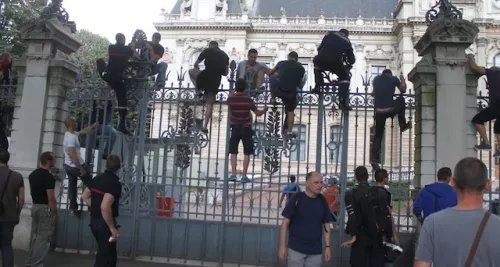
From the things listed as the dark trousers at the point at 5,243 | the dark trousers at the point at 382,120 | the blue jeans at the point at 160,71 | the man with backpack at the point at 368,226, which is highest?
the blue jeans at the point at 160,71

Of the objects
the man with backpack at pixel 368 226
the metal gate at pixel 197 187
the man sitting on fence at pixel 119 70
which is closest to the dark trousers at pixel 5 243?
the metal gate at pixel 197 187

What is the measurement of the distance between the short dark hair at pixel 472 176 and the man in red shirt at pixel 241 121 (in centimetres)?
546

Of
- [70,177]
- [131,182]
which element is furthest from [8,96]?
[131,182]

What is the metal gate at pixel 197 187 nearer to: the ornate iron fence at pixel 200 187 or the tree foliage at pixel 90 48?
the ornate iron fence at pixel 200 187

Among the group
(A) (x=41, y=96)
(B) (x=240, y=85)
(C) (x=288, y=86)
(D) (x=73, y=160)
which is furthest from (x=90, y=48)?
(C) (x=288, y=86)

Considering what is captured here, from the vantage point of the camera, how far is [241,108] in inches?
316

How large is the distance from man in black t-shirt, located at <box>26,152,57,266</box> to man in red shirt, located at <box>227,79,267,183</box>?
318cm

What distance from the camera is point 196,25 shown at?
3625cm

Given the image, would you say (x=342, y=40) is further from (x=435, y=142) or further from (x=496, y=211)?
(x=496, y=211)

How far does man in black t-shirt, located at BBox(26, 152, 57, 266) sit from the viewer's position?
6.12 m

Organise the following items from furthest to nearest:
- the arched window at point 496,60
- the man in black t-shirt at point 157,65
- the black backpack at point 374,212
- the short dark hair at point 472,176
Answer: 1. the arched window at point 496,60
2. the man in black t-shirt at point 157,65
3. the black backpack at point 374,212
4. the short dark hair at point 472,176

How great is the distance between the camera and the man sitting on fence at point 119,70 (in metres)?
8.43

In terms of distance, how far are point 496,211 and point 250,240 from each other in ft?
15.1

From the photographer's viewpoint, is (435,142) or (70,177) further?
(70,177)
